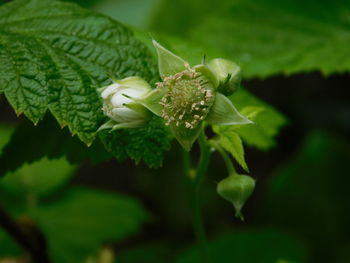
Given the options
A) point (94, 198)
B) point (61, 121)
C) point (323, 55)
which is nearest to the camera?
point (61, 121)

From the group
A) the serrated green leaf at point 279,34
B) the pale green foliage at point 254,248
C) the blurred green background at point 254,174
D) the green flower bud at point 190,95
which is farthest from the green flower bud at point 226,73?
the pale green foliage at point 254,248

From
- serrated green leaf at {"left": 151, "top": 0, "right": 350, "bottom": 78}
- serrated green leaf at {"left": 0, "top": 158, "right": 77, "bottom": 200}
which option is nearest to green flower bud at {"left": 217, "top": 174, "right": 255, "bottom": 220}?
serrated green leaf at {"left": 151, "top": 0, "right": 350, "bottom": 78}

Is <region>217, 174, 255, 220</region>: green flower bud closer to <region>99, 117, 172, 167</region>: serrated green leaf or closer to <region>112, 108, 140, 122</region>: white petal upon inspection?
<region>99, 117, 172, 167</region>: serrated green leaf

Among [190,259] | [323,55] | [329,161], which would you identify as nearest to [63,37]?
[323,55]

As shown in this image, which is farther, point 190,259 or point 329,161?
point 329,161

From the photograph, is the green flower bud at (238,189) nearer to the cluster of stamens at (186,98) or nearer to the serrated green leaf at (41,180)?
the cluster of stamens at (186,98)

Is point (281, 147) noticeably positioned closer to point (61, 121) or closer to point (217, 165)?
point (217, 165)
